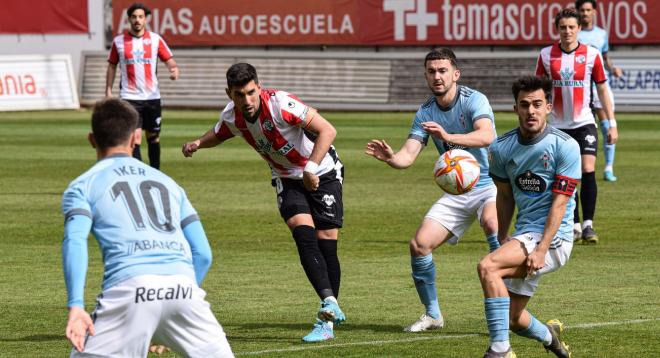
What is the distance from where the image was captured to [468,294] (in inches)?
432

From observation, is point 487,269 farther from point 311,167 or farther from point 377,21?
point 377,21

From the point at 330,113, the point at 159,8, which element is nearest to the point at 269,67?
the point at 330,113

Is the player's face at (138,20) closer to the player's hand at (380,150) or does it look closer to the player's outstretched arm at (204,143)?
the player's outstretched arm at (204,143)

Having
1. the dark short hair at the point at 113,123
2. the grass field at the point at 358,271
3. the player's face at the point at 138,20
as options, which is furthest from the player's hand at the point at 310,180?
the player's face at the point at 138,20

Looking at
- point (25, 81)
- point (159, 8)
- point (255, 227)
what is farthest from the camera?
Result: point (159, 8)

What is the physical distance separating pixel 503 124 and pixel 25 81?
12.6m

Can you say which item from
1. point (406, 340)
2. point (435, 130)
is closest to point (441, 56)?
point (435, 130)

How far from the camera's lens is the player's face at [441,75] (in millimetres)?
9703

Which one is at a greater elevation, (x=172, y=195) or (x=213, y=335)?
(x=172, y=195)

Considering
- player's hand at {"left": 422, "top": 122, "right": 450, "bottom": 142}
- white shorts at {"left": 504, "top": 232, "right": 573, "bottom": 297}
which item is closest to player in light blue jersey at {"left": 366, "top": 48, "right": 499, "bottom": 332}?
player's hand at {"left": 422, "top": 122, "right": 450, "bottom": 142}

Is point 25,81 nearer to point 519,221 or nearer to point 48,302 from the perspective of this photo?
point 48,302

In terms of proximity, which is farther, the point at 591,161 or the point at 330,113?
the point at 330,113

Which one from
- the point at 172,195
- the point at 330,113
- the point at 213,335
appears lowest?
the point at 330,113

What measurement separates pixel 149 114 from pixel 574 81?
292 inches
